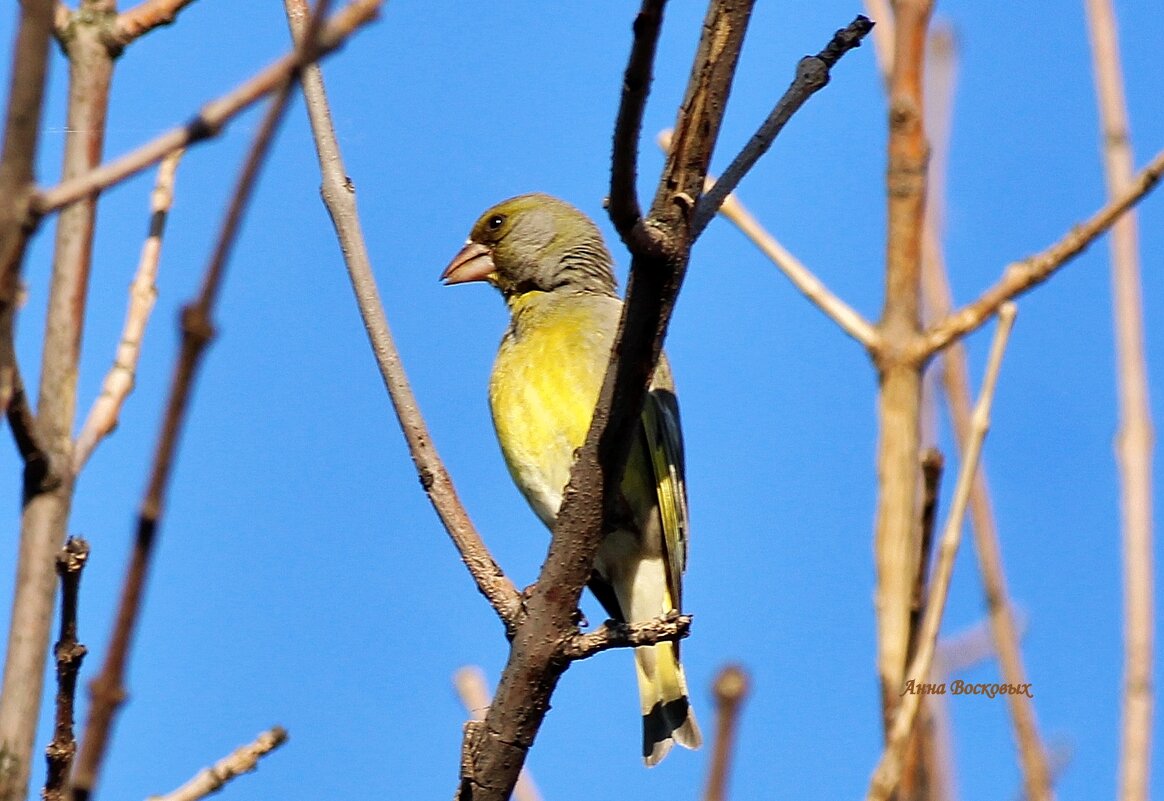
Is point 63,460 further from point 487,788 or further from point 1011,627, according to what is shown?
point 1011,627

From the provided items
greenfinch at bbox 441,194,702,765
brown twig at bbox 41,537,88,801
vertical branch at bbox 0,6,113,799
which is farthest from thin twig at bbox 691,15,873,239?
greenfinch at bbox 441,194,702,765

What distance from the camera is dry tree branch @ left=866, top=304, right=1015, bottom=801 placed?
1860mm

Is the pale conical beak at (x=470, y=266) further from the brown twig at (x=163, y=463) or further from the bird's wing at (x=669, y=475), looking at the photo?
the brown twig at (x=163, y=463)

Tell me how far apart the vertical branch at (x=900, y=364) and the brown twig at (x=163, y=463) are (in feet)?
4.07

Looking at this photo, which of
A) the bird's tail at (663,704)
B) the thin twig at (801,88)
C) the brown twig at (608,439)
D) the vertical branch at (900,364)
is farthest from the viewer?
the bird's tail at (663,704)

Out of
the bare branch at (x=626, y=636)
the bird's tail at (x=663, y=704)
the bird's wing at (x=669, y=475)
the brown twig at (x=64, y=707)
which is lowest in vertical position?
the brown twig at (x=64, y=707)

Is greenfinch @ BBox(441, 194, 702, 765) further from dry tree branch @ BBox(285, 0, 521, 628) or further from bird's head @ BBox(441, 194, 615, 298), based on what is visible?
dry tree branch @ BBox(285, 0, 521, 628)

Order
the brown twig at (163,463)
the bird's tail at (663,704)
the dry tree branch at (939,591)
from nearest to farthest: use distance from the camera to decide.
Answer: the brown twig at (163,463), the dry tree branch at (939,591), the bird's tail at (663,704)

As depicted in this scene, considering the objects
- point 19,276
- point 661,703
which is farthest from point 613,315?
point 19,276

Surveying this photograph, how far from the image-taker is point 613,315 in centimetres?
501

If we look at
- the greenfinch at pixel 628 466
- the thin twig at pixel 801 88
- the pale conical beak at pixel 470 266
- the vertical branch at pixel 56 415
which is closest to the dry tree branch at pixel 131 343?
the vertical branch at pixel 56 415

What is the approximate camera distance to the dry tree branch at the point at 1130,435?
2432mm

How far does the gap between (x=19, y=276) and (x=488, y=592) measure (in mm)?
2325

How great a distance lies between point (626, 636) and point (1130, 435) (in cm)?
109
